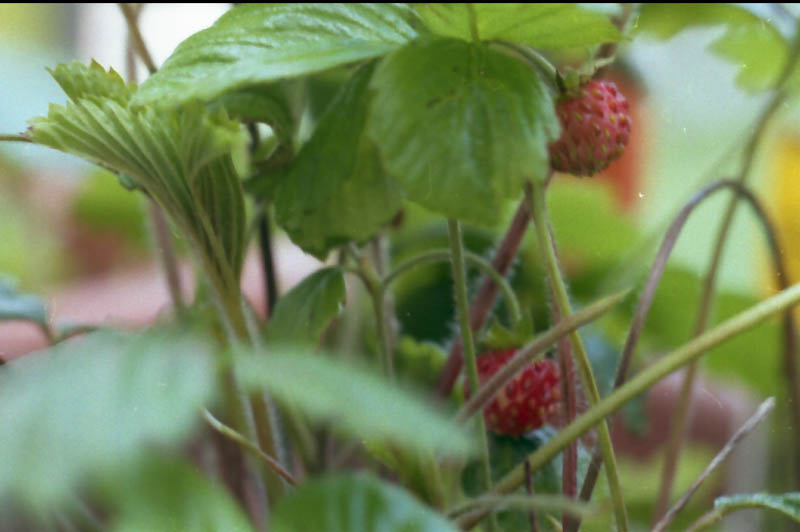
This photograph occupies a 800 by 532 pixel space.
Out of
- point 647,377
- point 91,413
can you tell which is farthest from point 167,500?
point 647,377

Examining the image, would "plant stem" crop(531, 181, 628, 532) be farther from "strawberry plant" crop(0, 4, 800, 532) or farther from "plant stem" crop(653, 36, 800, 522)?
"plant stem" crop(653, 36, 800, 522)

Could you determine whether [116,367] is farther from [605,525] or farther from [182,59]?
[605,525]

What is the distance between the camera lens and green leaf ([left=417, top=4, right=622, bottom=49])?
23cm

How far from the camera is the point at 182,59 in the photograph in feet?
0.77

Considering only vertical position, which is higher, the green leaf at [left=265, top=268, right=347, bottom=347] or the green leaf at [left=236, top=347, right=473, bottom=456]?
the green leaf at [left=236, top=347, right=473, bottom=456]

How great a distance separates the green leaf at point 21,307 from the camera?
0.37 m

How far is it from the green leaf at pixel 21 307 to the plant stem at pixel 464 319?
19cm

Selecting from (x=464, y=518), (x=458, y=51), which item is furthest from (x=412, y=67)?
(x=464, y=518)

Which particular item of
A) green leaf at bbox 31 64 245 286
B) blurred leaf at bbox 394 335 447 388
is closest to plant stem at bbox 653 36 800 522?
blurred leaf at bbox 394 335 447 388

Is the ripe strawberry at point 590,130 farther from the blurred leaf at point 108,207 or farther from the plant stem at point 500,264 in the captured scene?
the blurred leaf at point 108,207

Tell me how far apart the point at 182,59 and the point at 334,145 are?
59 mm

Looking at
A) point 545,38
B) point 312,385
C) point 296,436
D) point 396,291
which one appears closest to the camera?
point 312,385

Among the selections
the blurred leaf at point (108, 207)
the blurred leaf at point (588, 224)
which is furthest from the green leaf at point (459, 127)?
the blurred leaf at point (108, 207)

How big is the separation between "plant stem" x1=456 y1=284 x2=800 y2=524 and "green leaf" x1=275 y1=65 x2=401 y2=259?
95 millimetres
